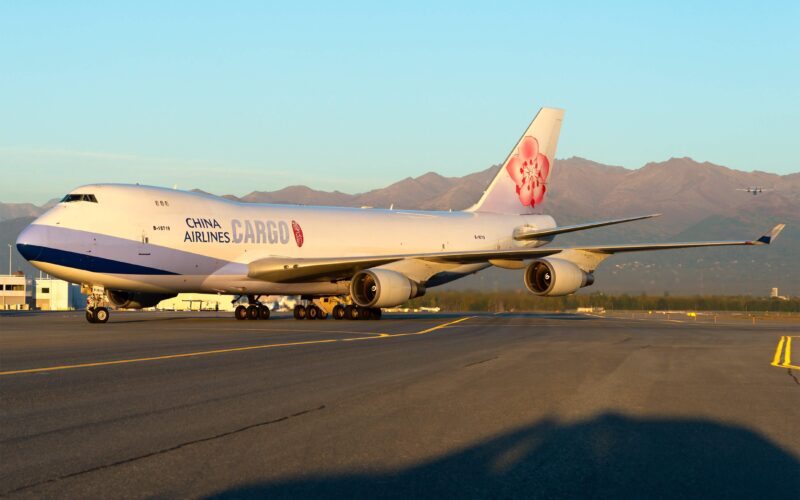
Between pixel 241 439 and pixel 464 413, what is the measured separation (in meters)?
2.99

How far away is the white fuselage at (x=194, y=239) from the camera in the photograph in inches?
1350

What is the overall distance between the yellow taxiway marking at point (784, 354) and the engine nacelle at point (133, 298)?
72.3ft

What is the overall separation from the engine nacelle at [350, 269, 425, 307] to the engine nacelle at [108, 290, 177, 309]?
7073mm

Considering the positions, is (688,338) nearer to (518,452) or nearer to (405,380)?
(405,380)

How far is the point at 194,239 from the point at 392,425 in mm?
27677

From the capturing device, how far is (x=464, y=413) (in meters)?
11.2

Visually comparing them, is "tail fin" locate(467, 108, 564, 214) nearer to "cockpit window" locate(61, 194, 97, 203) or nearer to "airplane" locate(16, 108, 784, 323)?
"airplane" locate(16, 108, 784, 323)

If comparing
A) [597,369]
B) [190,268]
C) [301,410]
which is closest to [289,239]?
[190,268]

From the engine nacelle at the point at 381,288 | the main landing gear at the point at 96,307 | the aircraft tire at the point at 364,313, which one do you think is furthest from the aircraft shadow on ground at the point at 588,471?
the aircraft tire at the point at 364,313

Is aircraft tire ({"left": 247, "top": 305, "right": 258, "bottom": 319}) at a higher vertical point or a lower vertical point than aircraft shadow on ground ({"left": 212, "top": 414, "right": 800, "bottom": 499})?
lower

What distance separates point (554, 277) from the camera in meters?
39.1

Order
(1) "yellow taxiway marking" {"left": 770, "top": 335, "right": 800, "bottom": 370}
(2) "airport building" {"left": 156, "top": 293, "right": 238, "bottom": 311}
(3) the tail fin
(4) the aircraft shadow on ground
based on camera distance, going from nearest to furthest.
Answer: (4) the aircraft shadow on ground, (1) "yellow taxiway marking" {"left": 770, "top": 335, "right": 800, "bottom": 370}, (3) the tail fin, (2) "airport building" {"left": 156, "top": 293, "right": 238, "bottom": 311}

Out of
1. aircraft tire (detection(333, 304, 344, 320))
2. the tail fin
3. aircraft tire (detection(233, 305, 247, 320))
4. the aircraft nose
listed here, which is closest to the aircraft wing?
aircraft tire (detection(333, 304, 344, 320))

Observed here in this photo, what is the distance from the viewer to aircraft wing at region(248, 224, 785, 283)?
3834cm
